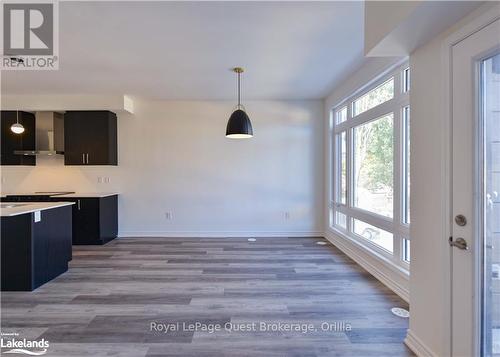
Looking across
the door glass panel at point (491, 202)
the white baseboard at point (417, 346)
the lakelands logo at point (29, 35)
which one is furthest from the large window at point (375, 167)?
the lakelands logo at point (29, 35)

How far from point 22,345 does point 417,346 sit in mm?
3031

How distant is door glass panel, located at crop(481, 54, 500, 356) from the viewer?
152 cm

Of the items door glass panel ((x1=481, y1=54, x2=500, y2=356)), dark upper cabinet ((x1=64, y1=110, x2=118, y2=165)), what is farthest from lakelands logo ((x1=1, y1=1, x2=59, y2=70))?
door glass panel ((x1=481, y1=54, x2=500, y2=356))

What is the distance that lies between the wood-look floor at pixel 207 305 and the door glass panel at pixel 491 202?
757mm

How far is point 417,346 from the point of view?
81.3 inches

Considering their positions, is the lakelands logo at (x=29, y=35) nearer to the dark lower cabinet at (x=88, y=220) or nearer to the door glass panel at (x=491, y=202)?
the dark lower cabinet at (x=88, y=220)

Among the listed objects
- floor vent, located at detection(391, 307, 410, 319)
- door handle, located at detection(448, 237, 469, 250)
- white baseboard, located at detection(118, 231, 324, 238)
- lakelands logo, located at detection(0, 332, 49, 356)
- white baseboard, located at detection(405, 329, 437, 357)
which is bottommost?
lakelands logo, located at detection(0, 332, 49, 356)

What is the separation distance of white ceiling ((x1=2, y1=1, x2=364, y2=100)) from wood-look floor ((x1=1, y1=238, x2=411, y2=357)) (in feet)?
9.10

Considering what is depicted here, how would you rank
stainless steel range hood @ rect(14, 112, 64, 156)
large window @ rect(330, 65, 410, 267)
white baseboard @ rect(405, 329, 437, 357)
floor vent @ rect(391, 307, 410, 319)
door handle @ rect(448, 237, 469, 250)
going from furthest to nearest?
stainless steel range hood @ rect(14, 112, 64, 156) < large window @ rect(330, 65, 410, 267) < floor vent @ rect(391, 307, 410, 319) < white baseboard @ rect(405, 329, 437, 357) < door handle @ rect(448, 237, 469, 250)

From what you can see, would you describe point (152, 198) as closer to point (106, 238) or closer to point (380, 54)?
point (106, 238)

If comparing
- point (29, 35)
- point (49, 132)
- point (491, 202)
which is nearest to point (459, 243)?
point (491, 202)

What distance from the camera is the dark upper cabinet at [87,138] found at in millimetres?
5352

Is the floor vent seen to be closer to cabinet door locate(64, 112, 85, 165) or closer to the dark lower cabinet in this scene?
the dark lower cabinet

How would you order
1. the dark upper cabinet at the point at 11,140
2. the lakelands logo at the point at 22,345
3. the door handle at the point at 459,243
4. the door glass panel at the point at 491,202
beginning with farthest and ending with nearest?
1. the dark upper cabinet at the point at 11,140
2. the lakelands logo at the point at 22,345
3. the door handle at the point at 459,243
4. the door glass panel at the point at 491,202
